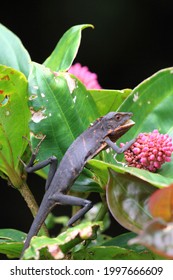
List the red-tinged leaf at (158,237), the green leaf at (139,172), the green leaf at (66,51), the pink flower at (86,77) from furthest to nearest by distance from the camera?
the pink flower at (86,77) < the green leaf at (66,51) < the green leaf at (139,172) < the red-tinged leaf at (158,237)

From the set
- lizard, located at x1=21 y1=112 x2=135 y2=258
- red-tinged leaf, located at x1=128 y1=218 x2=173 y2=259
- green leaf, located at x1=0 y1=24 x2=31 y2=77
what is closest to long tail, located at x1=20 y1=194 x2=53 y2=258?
lizard, located at x1=21 y1=112 x2=135 y2=258

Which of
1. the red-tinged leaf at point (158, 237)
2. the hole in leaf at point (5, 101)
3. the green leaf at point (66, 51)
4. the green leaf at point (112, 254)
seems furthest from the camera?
the green leaf at point (66, 51)

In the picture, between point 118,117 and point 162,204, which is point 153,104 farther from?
point 162,204

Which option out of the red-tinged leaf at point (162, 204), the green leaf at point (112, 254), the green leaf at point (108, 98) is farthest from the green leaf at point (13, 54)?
the red-tinged leaf at point (162, 204)

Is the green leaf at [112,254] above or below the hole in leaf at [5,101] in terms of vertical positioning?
below

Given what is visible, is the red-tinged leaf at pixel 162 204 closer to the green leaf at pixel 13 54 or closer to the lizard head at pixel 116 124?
the lizard head at pixel 116 124

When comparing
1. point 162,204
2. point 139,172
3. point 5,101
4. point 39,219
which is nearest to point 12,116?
point 5,101

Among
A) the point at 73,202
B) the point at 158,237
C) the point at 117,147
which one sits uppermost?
the point at 158,237
